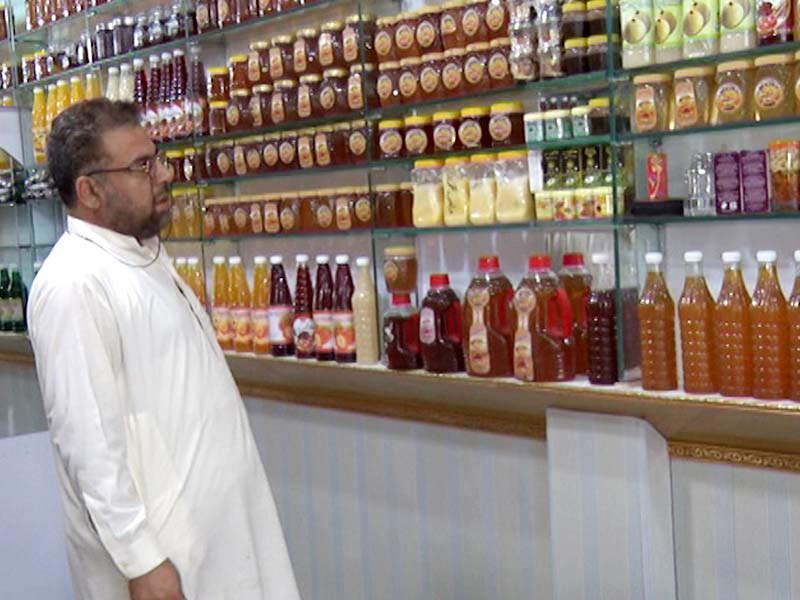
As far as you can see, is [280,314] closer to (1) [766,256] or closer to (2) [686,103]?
(2) [686,103]

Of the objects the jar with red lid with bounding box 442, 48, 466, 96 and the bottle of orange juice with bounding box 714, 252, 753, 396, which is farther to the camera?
the jar with red lid with bounding box 442, 48, 466, 96

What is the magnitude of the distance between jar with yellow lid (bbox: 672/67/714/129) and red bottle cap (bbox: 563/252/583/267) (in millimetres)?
484

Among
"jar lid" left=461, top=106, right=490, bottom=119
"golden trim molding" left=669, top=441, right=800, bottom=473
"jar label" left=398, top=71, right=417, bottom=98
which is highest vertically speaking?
"jar label" left=398, top=71, right=417, bottom=98

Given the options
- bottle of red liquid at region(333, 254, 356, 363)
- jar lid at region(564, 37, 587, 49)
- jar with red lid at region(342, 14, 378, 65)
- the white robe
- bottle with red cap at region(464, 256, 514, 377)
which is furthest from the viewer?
bottle of red liquid at region(333, 254, 356, 363)

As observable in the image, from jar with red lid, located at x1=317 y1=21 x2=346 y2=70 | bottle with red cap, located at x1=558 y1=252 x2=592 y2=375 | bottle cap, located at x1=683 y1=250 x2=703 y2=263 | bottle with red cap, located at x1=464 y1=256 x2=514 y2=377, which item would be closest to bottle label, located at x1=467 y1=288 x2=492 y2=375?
bottle with red cap, located at x1=464 y1=256 x2=514 y2=377

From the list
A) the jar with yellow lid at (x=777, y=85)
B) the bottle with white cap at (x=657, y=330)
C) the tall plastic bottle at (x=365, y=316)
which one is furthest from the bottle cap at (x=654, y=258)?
the tall plastic bottle at (x=365, y=316)

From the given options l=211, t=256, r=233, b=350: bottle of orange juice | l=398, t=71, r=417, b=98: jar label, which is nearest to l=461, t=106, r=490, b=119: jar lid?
l=398, t=71, r=417, b=98: jar label

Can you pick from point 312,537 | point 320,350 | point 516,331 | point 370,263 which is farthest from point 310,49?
point 312,537

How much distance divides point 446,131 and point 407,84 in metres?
0.23

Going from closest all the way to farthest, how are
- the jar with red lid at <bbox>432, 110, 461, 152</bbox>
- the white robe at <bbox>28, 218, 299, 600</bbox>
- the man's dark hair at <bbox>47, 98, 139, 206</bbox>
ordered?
the white robe at <bbox>28, 218, 299, 600</bbox> < the man's dark hair at <bbox>47, 98, 139, 206</bbox> < the jar with red lid at <bbox>432, 110, 461, 152</bbox>

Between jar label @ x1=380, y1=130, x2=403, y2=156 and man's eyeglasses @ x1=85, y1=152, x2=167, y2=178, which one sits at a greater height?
jar label @ x1=380, y1=130, x2=403, y2=156

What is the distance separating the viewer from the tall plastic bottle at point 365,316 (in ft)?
11.3

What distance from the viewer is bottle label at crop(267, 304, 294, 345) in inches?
146

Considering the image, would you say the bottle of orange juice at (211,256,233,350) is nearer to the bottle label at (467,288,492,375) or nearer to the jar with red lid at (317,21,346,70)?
the jar with red lid at (317,21,346,70)
